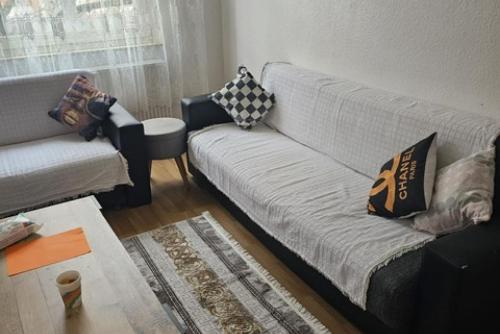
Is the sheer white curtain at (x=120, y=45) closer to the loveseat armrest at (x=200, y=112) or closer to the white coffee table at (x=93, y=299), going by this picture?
the loveseat armrest at (x=200, y=112)

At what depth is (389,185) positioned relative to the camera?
1957 millimetres

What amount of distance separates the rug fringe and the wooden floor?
1.1 inches

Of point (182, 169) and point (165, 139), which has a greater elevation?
point (165, 139)

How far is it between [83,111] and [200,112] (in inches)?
31.9

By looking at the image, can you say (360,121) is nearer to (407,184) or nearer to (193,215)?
(407,184)

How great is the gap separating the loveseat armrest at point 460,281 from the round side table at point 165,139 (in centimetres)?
199

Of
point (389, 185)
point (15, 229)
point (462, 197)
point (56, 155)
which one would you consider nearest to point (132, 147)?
point (56, 155)

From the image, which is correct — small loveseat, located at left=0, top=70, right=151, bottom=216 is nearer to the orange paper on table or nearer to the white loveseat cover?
the white loveseat cover

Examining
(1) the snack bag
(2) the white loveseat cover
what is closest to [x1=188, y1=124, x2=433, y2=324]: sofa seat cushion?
(2) the white loveseat cover

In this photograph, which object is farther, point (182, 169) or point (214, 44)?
point (214, 44)

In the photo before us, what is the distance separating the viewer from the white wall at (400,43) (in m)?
2.01

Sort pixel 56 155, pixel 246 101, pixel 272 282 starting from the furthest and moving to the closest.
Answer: pixel 246 101, pixel 56 155, pixel 272 282

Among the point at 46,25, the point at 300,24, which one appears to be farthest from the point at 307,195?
the point at 46,25

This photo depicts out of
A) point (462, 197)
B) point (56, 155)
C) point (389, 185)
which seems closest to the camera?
point (462, 197)
